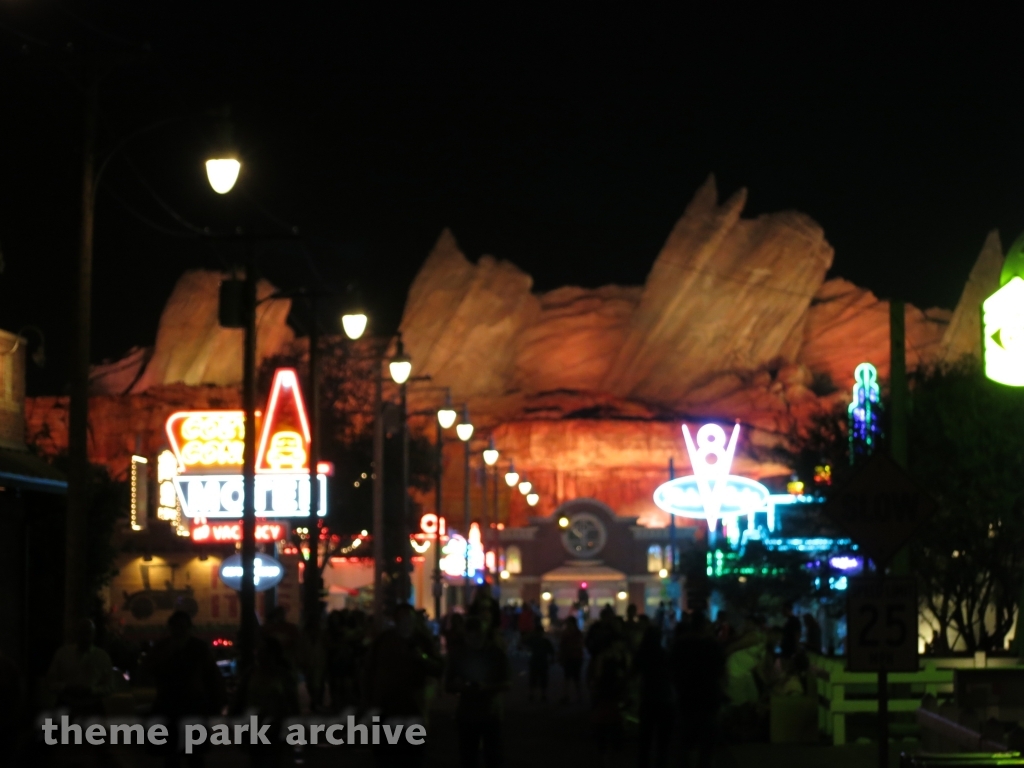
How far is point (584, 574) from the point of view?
3693 inches

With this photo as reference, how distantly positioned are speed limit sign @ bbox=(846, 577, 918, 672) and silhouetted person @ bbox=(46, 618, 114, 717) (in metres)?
6.81

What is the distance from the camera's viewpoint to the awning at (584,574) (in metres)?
93.8

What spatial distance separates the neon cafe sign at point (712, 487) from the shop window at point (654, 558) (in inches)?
2231

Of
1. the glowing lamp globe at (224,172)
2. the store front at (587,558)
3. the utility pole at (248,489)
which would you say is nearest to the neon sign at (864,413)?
the utility pole at (248,489)

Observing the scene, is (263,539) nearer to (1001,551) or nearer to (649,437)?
(1001,551)

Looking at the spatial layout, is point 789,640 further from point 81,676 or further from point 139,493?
point 81,676

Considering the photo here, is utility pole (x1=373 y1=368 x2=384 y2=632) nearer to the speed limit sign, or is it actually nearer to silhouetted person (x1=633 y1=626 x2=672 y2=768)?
silhouetted person (x1=633 y1=626 x2=672 y2=768)

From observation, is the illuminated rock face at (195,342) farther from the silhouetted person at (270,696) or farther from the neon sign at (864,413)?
the silhouetted person at (270,696)

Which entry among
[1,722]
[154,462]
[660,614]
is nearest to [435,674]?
[1,722]

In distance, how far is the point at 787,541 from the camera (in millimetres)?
38531

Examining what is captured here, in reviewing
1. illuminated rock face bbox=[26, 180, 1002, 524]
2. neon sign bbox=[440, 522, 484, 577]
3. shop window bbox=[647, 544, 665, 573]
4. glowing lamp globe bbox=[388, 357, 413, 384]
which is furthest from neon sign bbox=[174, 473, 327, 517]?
illuminated rock face bbox=[26, 180, 1002, 524]

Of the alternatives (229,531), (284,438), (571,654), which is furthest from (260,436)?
(571,654)

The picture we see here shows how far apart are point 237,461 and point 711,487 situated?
35.1 ft

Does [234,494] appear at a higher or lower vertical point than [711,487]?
lower
